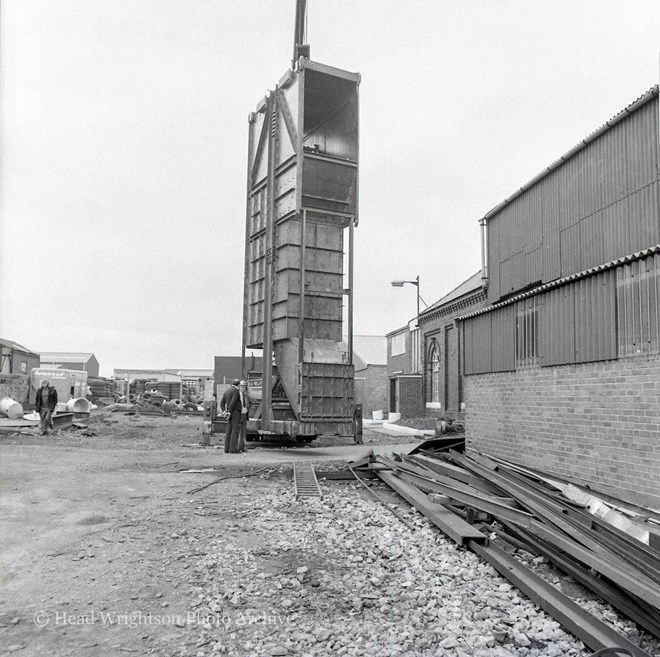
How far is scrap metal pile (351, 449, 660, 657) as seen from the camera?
3.79 m

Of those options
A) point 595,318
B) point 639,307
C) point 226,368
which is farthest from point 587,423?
point 226,368

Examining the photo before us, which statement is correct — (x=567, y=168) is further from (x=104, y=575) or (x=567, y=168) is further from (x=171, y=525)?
(x=104, y=575)

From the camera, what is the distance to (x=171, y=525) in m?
5.86

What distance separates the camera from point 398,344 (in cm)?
3092

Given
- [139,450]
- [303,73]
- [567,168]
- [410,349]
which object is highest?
[303,73]

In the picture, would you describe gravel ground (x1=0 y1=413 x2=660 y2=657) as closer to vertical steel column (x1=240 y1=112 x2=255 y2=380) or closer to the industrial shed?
the industrial shed

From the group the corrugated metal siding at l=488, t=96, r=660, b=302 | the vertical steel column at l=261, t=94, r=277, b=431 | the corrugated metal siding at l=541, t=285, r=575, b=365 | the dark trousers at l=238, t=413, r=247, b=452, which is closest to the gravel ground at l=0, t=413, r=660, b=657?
the corrugated metal siding at l=541, t=285, r=575, b=365

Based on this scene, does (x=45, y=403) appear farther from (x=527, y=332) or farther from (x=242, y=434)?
(x=527, y=332)

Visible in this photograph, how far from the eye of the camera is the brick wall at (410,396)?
25438mm

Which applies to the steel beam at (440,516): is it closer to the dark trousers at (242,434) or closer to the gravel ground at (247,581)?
the gravel ground at (247,581)

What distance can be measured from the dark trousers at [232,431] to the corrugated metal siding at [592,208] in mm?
7857

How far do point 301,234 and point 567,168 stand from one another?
625 centimetres

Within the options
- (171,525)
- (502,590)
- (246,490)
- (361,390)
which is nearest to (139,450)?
(246,490)

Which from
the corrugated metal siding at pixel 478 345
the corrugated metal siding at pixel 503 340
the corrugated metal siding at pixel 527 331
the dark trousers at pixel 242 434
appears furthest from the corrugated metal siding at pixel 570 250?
the dark trousers at pixel 242 434
